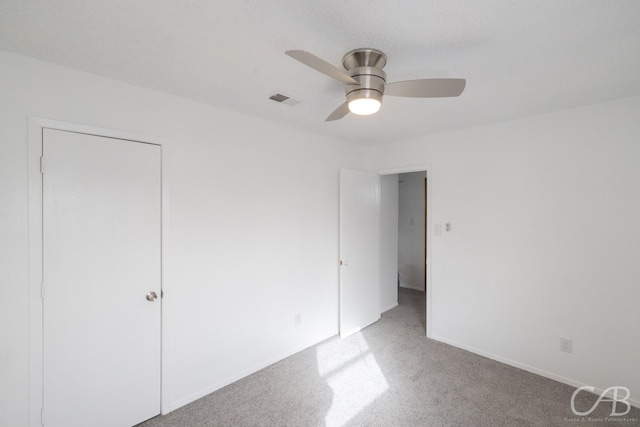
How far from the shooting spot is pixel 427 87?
1483 mm

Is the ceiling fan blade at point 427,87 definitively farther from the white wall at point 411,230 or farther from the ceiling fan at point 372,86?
the white wall at point 411,230

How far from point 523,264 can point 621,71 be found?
1693mm

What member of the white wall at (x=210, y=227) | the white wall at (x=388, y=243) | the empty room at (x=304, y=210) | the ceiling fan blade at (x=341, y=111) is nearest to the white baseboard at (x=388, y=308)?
the white wall at (x=388, y=243)

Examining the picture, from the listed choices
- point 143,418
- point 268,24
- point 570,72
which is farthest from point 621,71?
point 143,418

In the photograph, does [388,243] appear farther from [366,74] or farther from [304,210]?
[366,74]

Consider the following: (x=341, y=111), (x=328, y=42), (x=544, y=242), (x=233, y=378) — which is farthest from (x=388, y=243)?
(x=328, y=42)

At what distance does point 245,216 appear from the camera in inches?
104

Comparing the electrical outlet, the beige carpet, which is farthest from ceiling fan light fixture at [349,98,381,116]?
the electrical outlet

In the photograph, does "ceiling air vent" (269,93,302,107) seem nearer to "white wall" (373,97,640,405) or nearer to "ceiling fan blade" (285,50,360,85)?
"ceiling fan blade" (285,50,360,85)

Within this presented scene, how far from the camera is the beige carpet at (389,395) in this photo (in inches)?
82.2

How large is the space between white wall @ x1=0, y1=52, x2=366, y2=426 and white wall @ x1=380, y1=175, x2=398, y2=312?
3.54 feet

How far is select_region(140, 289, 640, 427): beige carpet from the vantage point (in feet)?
6.85

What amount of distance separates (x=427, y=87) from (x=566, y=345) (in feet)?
8.81

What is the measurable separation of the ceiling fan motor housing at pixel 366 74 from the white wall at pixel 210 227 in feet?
4.53
